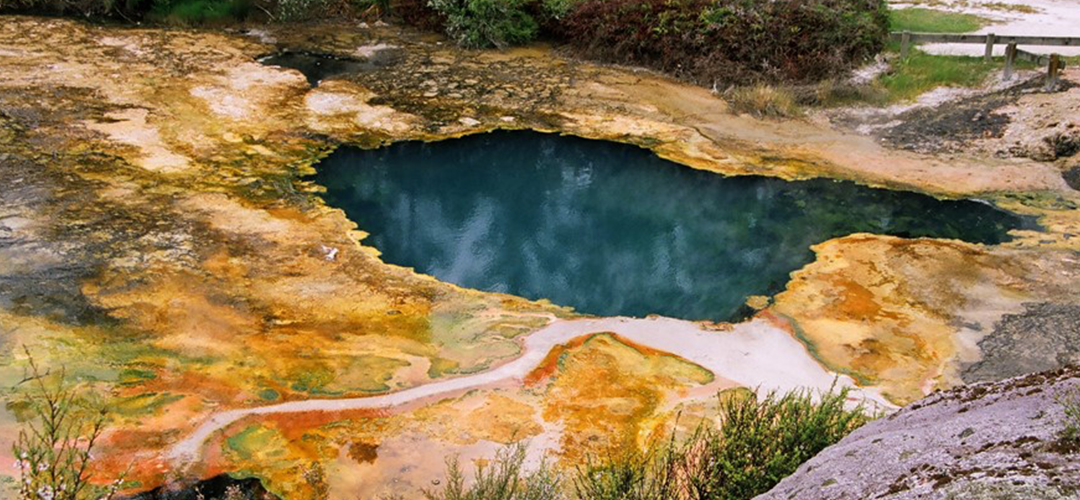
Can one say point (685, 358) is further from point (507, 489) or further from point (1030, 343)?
point (1030, 343)

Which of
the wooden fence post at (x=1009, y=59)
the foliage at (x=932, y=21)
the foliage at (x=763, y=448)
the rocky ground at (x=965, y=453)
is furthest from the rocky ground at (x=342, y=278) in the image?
the foliage at (x=932, y=21)

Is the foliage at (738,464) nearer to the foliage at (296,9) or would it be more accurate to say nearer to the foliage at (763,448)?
the foliage at (763,448)

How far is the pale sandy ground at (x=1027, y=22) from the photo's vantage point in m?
16.2

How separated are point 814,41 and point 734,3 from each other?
1.54 m

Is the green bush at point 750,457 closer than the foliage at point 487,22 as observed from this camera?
Yes

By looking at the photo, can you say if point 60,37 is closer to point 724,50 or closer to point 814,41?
point 724,50

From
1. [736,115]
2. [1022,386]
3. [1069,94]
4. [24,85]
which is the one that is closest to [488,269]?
[736,115]

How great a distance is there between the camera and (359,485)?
6488mm

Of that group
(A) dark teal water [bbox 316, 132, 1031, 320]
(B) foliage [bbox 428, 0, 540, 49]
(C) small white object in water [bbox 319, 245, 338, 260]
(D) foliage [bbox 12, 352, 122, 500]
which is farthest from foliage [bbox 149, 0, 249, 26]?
(D) foliage [bbox 12, 352, 122, 500]

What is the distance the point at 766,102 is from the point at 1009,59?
382 cm

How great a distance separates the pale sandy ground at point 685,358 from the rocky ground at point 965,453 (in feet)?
11.4

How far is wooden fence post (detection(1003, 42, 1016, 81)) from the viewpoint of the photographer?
46.9 feet

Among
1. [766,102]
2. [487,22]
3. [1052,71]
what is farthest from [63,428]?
[1052,71]

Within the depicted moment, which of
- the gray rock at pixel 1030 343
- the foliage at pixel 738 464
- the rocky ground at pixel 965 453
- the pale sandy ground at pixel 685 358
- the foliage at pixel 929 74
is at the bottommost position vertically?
the pale sandy ground at pixel 685 358
